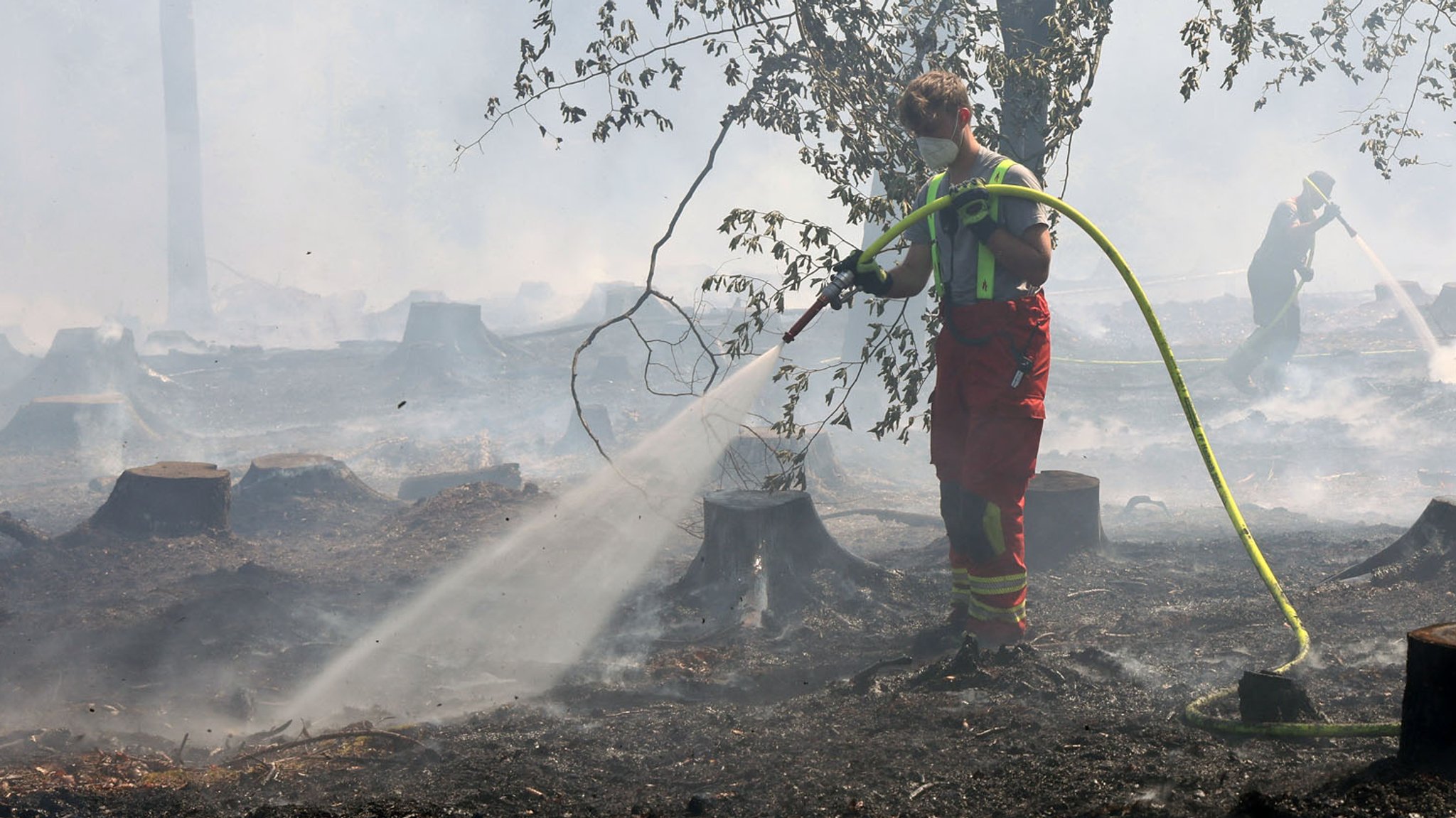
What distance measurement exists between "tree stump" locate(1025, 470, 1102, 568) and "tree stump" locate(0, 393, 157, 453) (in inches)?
558

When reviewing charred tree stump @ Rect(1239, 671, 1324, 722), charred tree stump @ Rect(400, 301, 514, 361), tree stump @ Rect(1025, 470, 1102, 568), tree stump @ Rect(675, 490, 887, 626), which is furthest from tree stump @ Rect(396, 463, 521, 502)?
charred tree stump @ Rect(1239, 671, 1324, 722)

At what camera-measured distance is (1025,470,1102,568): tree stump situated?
669cm

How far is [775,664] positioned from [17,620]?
4.84 meters

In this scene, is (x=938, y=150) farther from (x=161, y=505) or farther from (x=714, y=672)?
(x=161, y=505)

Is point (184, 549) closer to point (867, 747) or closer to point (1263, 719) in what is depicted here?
point (867, 747)

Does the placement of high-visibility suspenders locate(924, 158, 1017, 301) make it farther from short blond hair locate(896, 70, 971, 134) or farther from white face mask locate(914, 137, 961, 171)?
short blond hair locate(896, 70, 971, 134)

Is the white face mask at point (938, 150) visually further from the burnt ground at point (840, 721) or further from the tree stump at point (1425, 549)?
the tree stump at point (1425, 549)

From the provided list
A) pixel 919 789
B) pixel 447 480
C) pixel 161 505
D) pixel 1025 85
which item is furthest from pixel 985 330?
pixel 447 480

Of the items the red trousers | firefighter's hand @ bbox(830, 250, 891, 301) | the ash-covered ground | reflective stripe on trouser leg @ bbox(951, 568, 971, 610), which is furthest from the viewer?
reflective stripe on trouser leg @ bbox(951, 568, 971, 610)

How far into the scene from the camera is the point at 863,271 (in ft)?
14.0

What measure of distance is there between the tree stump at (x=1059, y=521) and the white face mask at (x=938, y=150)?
3.12m

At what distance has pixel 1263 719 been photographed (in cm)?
301

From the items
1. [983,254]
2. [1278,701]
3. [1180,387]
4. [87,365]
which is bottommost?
[1278,701]

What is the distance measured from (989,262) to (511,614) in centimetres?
396
